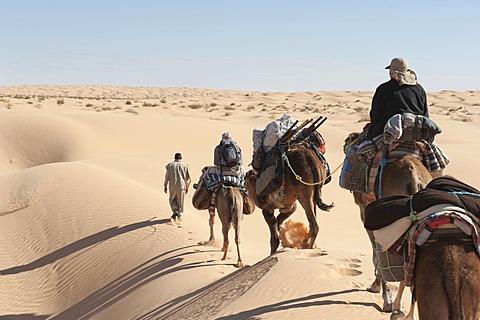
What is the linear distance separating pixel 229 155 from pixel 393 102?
15.8 ft

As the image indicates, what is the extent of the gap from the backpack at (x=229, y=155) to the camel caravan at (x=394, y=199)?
0.23 metres

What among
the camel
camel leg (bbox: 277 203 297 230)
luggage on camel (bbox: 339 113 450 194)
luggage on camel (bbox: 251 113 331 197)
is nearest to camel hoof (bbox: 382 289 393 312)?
luggage on camel (bbox: 339 113 450 194)

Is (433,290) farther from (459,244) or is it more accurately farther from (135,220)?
(135,220)

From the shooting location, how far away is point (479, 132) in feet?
134

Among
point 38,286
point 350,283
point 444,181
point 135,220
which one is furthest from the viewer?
point 135,220

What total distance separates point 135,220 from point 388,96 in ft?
32.0

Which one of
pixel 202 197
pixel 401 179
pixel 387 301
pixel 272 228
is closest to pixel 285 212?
pixel 272 228

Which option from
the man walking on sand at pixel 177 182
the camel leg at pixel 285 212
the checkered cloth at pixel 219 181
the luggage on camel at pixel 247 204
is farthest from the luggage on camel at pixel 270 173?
the man walking on sand at pixel 177 182

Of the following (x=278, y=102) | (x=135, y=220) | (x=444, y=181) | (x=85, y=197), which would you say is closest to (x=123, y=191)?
(x=85, y=197)

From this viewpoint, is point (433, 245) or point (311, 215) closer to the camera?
point (433, 245)

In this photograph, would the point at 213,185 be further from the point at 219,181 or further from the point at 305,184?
the point at 305,184

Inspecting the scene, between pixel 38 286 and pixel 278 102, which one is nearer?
pixel 38 286

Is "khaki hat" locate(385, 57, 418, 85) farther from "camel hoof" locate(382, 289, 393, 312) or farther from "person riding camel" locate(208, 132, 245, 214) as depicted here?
"person riding camel" locate(208, 132, 245, 214)

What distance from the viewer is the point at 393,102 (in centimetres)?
789
